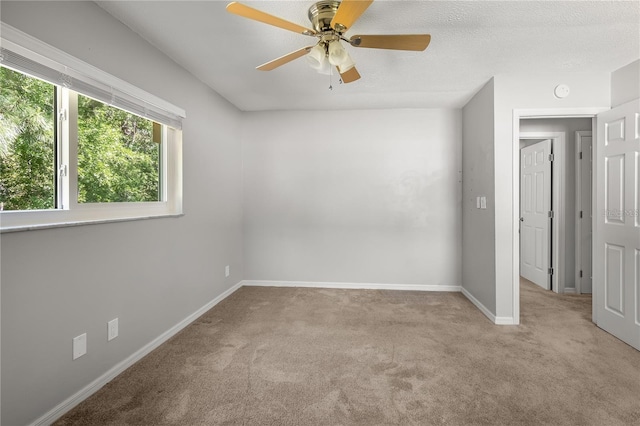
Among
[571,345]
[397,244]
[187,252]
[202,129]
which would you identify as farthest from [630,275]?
[202,129]

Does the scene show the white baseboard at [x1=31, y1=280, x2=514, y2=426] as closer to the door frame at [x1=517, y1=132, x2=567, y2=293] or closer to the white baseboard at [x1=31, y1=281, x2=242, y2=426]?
the white baseboard at [x1=31, y1=281, x2=242, y2=426]

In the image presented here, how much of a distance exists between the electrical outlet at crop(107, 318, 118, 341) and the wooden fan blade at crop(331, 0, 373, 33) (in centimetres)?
226

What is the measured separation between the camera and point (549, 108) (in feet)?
9.37

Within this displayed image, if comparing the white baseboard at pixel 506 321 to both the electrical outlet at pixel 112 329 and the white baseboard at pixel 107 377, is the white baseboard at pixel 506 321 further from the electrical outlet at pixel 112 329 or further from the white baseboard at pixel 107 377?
the electrical outlet at pixel 112 329

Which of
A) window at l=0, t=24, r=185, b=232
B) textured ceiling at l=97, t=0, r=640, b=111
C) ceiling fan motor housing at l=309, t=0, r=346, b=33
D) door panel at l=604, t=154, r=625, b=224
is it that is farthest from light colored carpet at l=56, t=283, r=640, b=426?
textured ceiling at l=97, t=0, r=640, b=111

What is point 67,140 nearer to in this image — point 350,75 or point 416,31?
Answer: point 350,75

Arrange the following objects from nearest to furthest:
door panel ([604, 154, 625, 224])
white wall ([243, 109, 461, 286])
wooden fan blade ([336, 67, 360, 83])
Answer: wooden fan blade ([336, 67, 360, 83]) → door panel ([604, 154, 625, 224]) → white wall ([243, 109, 461, 286])

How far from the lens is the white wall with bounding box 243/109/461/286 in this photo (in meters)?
3.95

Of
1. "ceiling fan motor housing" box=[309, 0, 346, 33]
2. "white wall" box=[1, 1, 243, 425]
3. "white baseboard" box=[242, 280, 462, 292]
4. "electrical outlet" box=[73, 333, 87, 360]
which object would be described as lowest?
"white baseboard" box=[242, 280, 462, 292]

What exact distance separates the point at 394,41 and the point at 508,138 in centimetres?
175

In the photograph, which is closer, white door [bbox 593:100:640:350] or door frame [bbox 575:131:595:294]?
white door [bbox 593:100:640:350]

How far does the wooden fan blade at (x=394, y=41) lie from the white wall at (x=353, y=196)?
2183 mm

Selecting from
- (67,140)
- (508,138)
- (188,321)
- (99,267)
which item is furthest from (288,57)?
(188,321)

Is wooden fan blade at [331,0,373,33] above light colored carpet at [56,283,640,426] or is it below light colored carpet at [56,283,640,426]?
above
